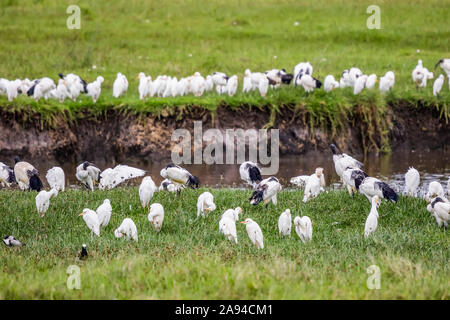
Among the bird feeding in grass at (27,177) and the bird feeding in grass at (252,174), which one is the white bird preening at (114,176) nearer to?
the bird feeding in grass at (27,177)

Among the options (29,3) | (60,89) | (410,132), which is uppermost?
(29,3)

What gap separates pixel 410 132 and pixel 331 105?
9.37 ft

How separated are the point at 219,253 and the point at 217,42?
1744 centimetres

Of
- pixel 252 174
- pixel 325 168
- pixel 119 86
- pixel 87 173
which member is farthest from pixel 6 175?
pixel 325 168

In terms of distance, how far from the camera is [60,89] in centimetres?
1833

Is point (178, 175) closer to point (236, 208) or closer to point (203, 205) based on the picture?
point (203, 205)

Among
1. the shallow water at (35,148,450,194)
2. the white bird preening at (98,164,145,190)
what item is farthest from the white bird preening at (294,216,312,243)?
the shallow water at (35,148,450,194)

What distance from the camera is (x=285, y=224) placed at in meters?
9.81

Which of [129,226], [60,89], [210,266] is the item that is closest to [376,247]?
[210,266]

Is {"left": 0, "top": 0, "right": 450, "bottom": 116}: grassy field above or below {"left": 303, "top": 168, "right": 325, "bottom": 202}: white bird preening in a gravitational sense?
above

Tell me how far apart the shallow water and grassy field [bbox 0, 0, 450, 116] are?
1536 mm

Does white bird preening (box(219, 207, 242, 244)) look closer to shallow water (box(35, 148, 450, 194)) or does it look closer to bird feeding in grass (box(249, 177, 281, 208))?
bird feeding in grass (box(249, 177, 281, 208))

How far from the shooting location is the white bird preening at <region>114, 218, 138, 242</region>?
9.37 m
